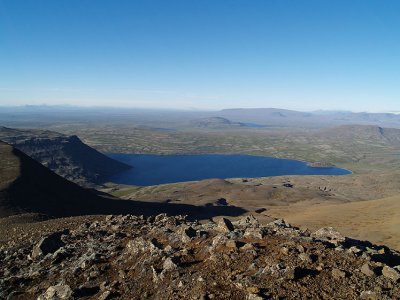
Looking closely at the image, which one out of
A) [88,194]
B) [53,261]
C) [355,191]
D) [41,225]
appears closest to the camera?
[53,261]

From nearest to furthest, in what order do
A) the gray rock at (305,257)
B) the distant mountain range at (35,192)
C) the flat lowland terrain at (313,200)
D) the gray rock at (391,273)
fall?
the gray rock at (391,273), the gray rock at (305,257), the flat lowland terrain at (313,200), the distant mountain range at (35,192)

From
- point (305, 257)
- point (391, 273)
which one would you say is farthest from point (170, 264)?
point (391, 273)

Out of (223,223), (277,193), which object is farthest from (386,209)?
(277,193)

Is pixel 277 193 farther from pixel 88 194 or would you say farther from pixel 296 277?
pixel 296 277

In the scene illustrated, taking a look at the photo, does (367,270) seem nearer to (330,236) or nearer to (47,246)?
(330,236)

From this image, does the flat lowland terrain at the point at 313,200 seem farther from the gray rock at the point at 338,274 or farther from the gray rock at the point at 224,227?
the gray rock at the point at 338,274

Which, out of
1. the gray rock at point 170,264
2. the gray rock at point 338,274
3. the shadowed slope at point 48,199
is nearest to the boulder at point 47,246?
the gray rock at point 170,264
